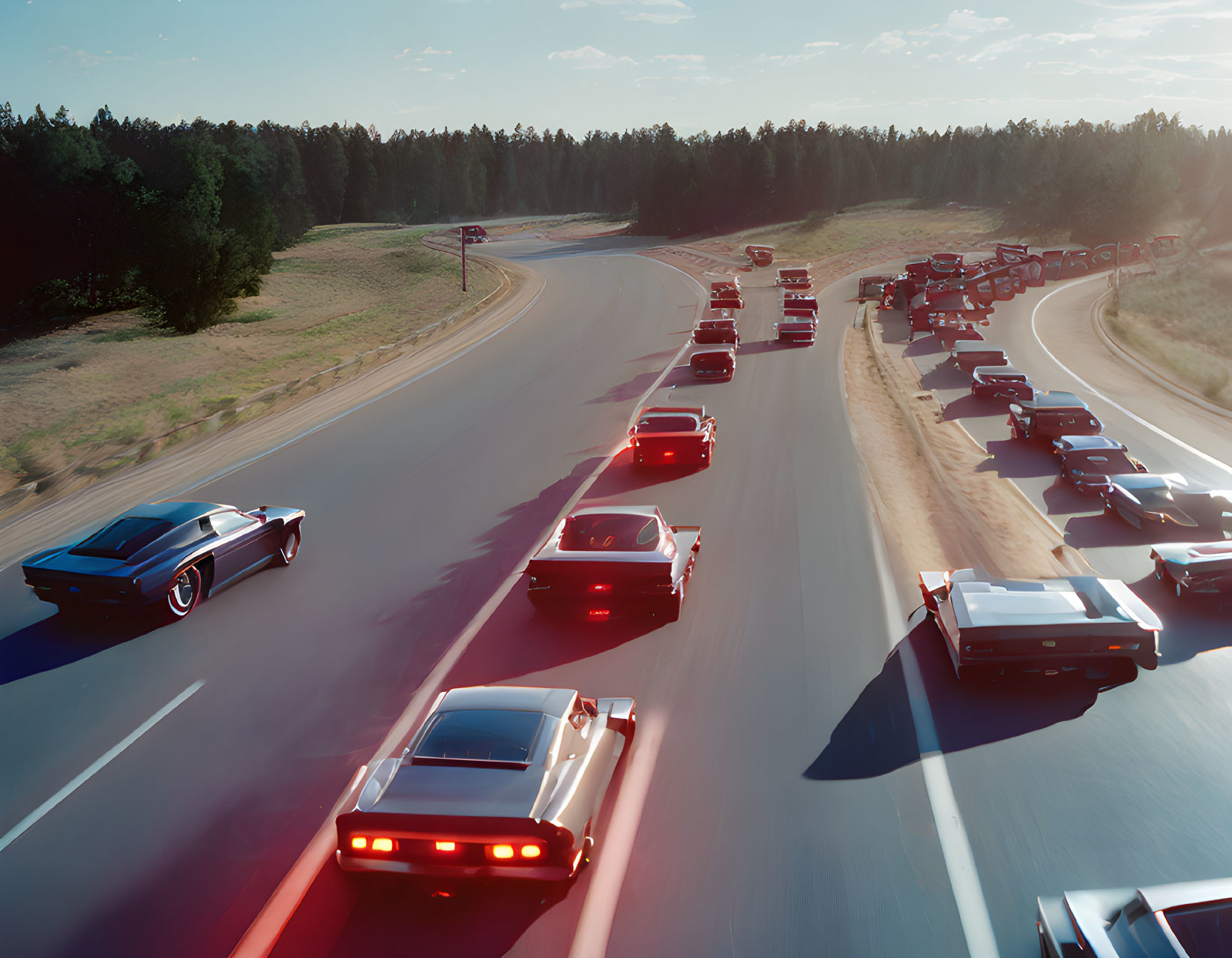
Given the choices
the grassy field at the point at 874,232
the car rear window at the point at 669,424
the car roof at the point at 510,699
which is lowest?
the car rear window at the point at 669,424

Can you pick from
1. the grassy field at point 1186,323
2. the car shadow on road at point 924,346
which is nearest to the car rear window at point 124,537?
the grassy field at point 1186,323

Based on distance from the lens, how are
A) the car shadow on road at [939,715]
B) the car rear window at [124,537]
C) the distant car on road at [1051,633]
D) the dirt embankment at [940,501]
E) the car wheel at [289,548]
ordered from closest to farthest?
the car shadow on road at [939,715], the distant car on road at [1051,633], the car rear window at [124,537], the car wheel at [289,548], the dirt embankment at [940,501]

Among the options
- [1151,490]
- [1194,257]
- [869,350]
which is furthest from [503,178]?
[1151,490]

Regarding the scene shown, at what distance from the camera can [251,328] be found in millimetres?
47594

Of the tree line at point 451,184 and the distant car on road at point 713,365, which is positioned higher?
the tree line at point 451,184

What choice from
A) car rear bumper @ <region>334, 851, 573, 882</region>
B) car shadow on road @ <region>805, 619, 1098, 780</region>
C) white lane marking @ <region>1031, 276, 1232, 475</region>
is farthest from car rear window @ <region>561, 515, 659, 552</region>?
white lane marking @ <region>1031, 276, 1232, 475</region>

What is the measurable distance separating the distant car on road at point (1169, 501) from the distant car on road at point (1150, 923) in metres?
11.7

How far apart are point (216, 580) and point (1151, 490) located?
1533 cm

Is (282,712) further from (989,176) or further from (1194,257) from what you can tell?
(989,176)

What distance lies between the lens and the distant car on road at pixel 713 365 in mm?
29750

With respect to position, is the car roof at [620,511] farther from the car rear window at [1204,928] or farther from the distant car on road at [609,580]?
the car rear window at [1204,928]

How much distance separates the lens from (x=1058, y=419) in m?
21.3

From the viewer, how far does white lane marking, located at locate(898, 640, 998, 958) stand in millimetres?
5812

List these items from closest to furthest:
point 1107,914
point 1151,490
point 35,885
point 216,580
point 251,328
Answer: point 1107,914 → point 35,885 → point 216,580 → point 1151,490 → point 251,328
